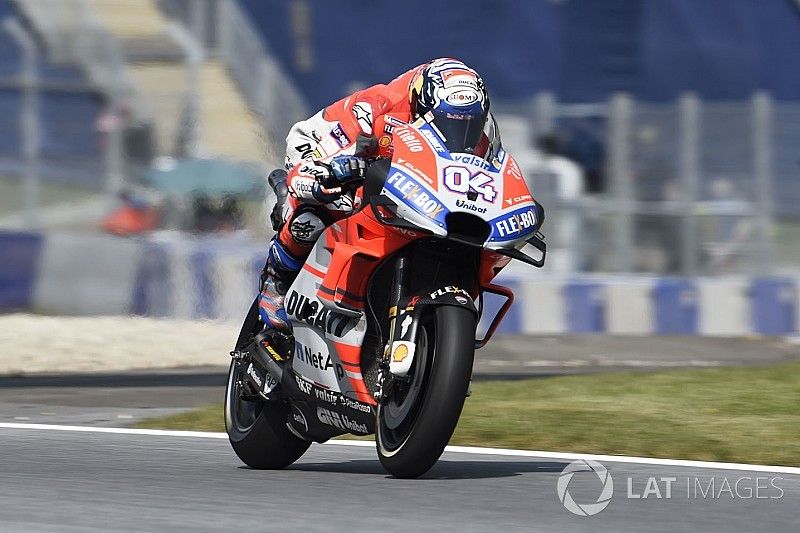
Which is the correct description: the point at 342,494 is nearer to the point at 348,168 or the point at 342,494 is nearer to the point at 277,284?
the point at 348,168

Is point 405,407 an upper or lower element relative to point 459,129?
lower

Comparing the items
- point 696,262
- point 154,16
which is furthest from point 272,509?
point 154,16

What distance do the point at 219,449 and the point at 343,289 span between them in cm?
175

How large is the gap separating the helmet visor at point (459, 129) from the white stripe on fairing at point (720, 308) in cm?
1043

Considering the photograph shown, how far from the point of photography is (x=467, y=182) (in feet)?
21.9

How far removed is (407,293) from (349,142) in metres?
0.86

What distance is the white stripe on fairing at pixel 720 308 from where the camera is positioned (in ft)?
56.0

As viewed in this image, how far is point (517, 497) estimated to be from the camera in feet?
21.1

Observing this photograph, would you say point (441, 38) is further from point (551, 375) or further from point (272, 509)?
point (272, 509)

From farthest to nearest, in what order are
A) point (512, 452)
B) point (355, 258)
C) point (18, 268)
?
point (18, 268), point (512, 452), point (355, 258)

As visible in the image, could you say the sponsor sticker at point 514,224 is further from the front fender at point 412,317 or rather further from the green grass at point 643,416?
the green grass at point 643,416

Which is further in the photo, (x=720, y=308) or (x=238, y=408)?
(x=720, y=308)

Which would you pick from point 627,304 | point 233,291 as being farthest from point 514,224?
point 627,304

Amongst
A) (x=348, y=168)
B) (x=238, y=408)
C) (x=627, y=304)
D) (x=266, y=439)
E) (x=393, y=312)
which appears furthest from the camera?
(x=627, y=304)
